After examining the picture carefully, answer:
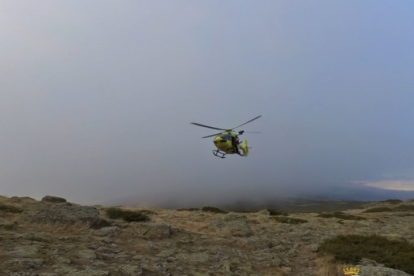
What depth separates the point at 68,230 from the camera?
535 inches

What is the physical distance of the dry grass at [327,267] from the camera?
35.0 ft

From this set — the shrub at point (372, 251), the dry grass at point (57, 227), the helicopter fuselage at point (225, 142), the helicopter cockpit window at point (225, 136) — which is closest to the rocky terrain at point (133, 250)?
the dry grass at point (57, 227)

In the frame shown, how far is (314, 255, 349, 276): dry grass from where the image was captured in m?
10.7

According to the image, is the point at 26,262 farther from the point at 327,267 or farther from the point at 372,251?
the point at 372,251

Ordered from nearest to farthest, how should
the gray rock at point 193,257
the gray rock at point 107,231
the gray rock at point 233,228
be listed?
the gray rock at point 193,257 → the gray rock at point 107,231 → the gray rock at point 233,228

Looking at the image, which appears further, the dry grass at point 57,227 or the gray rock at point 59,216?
the gray rock at point 59,216

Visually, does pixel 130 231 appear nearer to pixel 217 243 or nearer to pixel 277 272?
pixel 217 243

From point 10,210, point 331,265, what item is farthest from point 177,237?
point 10,210

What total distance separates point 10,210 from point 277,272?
15585 millimetres

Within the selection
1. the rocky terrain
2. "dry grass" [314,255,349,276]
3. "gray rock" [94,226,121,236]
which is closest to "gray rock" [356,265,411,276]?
the rocky terrain

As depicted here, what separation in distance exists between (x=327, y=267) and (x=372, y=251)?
11.5ft

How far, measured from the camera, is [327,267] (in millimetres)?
11234

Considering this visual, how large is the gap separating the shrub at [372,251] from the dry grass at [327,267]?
0.43 metres

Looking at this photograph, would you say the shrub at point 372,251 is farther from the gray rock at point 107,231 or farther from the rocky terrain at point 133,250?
the gray rock at point 107,231
